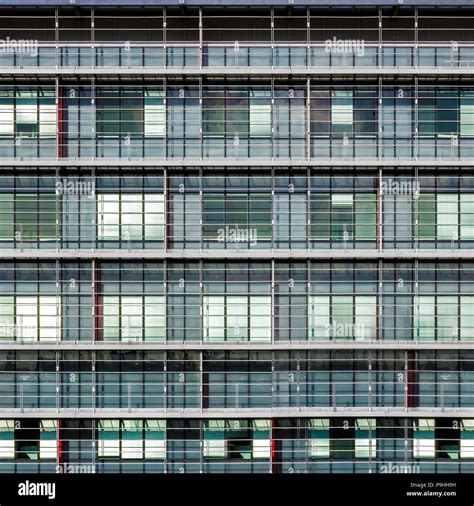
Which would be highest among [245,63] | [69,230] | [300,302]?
[245,63]

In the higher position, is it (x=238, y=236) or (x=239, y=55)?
(x=239, y=55)

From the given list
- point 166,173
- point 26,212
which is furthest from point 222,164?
point 26,212

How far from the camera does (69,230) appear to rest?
1046 cm

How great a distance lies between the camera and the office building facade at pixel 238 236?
10.4 meters

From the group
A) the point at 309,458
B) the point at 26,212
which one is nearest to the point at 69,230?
the point at 26,212

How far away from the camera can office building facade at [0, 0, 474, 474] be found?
10.4m

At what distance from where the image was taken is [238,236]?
10.5 m

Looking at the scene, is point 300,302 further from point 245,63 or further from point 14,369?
point 14,369

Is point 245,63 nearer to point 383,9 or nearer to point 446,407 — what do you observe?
point 383,9

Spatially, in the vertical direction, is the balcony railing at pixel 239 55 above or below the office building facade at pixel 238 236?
above

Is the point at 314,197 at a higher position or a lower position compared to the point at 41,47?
lower

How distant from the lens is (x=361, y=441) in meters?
10.5

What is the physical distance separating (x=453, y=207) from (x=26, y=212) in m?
6.95

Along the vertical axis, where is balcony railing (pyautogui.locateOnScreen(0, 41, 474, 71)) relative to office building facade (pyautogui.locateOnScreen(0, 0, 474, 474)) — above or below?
above
